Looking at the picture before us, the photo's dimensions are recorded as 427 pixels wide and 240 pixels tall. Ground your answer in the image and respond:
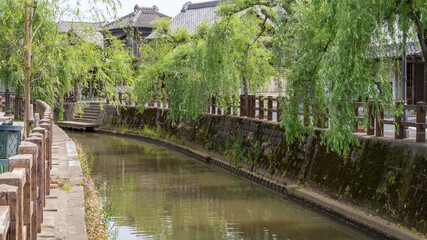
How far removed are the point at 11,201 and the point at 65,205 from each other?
6.23 metres

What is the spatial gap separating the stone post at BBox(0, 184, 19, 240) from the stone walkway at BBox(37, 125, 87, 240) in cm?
346

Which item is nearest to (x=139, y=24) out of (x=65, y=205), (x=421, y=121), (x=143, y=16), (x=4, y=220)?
(x=143, y=16)

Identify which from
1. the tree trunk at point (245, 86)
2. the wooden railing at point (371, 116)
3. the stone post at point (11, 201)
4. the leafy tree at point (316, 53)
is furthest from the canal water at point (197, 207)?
the stone post at point (11, 201)

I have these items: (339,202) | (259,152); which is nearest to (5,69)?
(259,152)

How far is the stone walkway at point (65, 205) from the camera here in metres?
8.10

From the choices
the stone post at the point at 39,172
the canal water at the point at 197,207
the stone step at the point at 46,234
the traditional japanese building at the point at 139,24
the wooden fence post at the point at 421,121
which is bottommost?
the canal water at the point at 197,207

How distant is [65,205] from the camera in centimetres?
991

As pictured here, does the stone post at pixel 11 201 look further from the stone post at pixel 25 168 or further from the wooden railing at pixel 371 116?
the wooden railing at pixel 371 116

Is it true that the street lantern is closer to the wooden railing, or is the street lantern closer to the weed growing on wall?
the weed growing on wall

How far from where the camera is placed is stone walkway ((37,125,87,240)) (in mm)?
8102

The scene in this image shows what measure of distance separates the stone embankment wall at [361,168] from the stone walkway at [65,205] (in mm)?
5815

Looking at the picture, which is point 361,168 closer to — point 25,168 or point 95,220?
point 95,220

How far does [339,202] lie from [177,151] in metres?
13.3

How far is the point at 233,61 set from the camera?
18.6 meters
